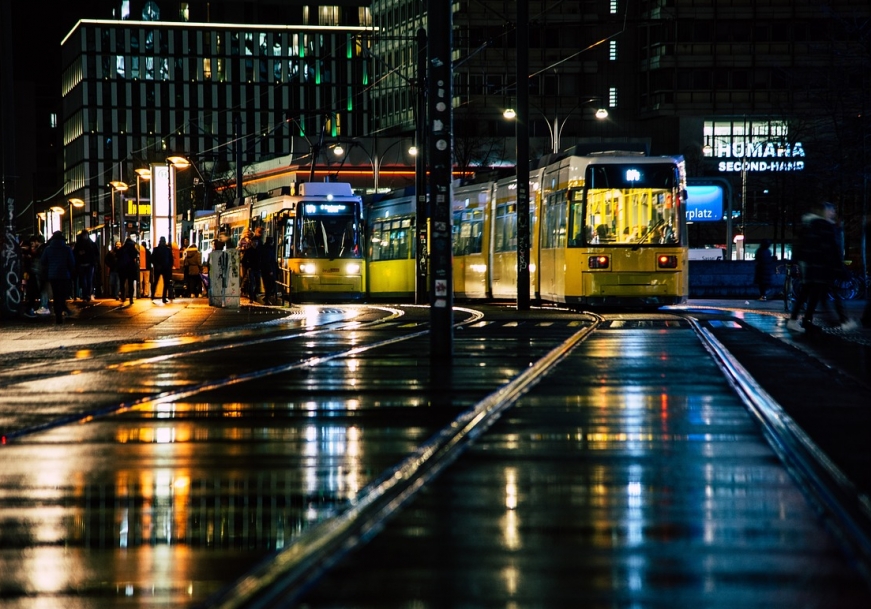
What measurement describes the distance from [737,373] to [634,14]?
9867 cm

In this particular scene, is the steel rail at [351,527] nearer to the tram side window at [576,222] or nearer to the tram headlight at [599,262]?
the tram headlight at [599,262]

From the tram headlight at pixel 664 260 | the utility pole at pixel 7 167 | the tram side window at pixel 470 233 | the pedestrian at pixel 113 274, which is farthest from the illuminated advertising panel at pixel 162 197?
the tram headlight at pixel 664 260

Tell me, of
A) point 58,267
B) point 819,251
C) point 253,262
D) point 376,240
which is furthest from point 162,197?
point 819,251

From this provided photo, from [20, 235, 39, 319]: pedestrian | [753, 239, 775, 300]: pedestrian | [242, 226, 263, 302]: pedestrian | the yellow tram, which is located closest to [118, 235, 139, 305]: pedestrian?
[242, 226, 263, 302]: pedestrian

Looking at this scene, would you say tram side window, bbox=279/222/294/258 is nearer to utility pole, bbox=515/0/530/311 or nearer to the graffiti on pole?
utility pole, bbox=515/0/530/311

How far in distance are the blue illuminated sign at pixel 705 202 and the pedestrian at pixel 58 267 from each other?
2676 cm

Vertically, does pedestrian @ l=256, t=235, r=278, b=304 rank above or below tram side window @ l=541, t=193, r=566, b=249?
below

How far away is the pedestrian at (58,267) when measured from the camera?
30.0m

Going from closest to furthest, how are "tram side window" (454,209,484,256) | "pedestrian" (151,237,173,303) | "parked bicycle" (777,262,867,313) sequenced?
"parked bicycle" (777,262,867,313) → "pedestrian" (151,237,173,303) → "tram side window" (454,209,484,256)

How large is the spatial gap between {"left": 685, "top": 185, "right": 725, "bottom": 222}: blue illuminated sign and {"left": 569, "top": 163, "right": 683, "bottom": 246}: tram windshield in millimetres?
18753

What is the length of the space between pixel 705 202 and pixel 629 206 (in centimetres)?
1945

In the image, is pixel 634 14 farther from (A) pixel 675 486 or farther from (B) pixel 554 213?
(A) pixel 675 486

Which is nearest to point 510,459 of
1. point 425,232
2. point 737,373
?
point 737,373

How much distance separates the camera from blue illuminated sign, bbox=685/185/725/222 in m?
52.8
